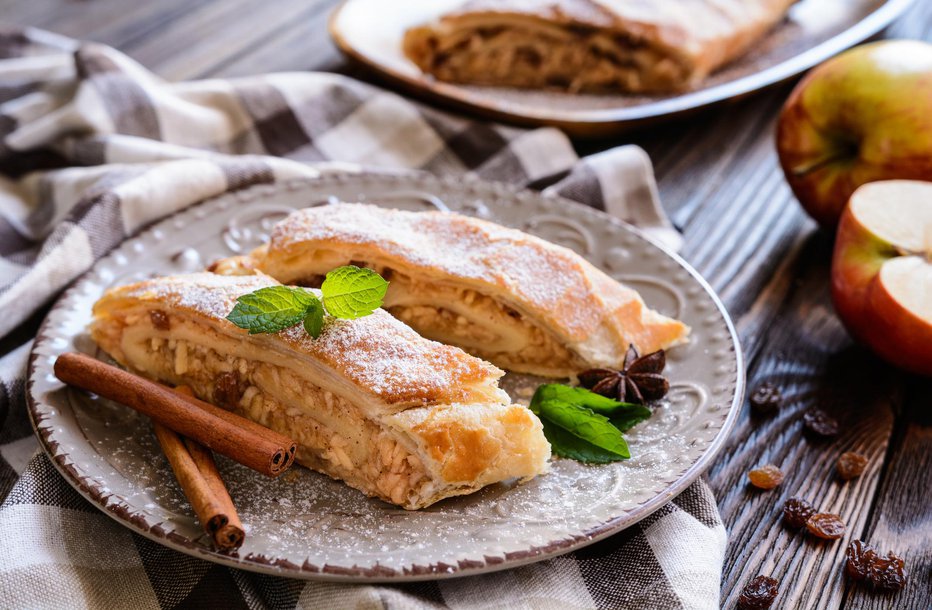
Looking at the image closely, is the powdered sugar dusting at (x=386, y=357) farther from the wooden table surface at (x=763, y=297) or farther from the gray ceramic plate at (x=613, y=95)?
the gray ceramic plate at (x=613, y=95)

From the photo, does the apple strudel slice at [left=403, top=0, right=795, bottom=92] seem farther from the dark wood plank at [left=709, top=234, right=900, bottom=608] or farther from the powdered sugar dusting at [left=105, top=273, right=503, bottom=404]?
the powdered sugar dusting at [left=105, top=273, right=503, bottom=404]

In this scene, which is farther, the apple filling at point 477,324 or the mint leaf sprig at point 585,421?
the apple filling at point 477,324

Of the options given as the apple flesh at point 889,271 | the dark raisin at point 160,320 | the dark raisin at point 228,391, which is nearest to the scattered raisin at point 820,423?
the apple flesh at point 889,271

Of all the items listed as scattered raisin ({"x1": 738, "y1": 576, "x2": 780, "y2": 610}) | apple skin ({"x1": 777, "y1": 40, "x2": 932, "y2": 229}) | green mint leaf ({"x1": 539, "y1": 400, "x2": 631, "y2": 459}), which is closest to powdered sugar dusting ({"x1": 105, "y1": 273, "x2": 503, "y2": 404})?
green mint leaf ({"x1": 539, "y1": 400, "x2": 631, "y2": 459})

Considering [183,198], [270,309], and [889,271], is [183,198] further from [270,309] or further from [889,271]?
[889,271]

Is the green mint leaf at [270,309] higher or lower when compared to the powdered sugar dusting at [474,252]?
higher
